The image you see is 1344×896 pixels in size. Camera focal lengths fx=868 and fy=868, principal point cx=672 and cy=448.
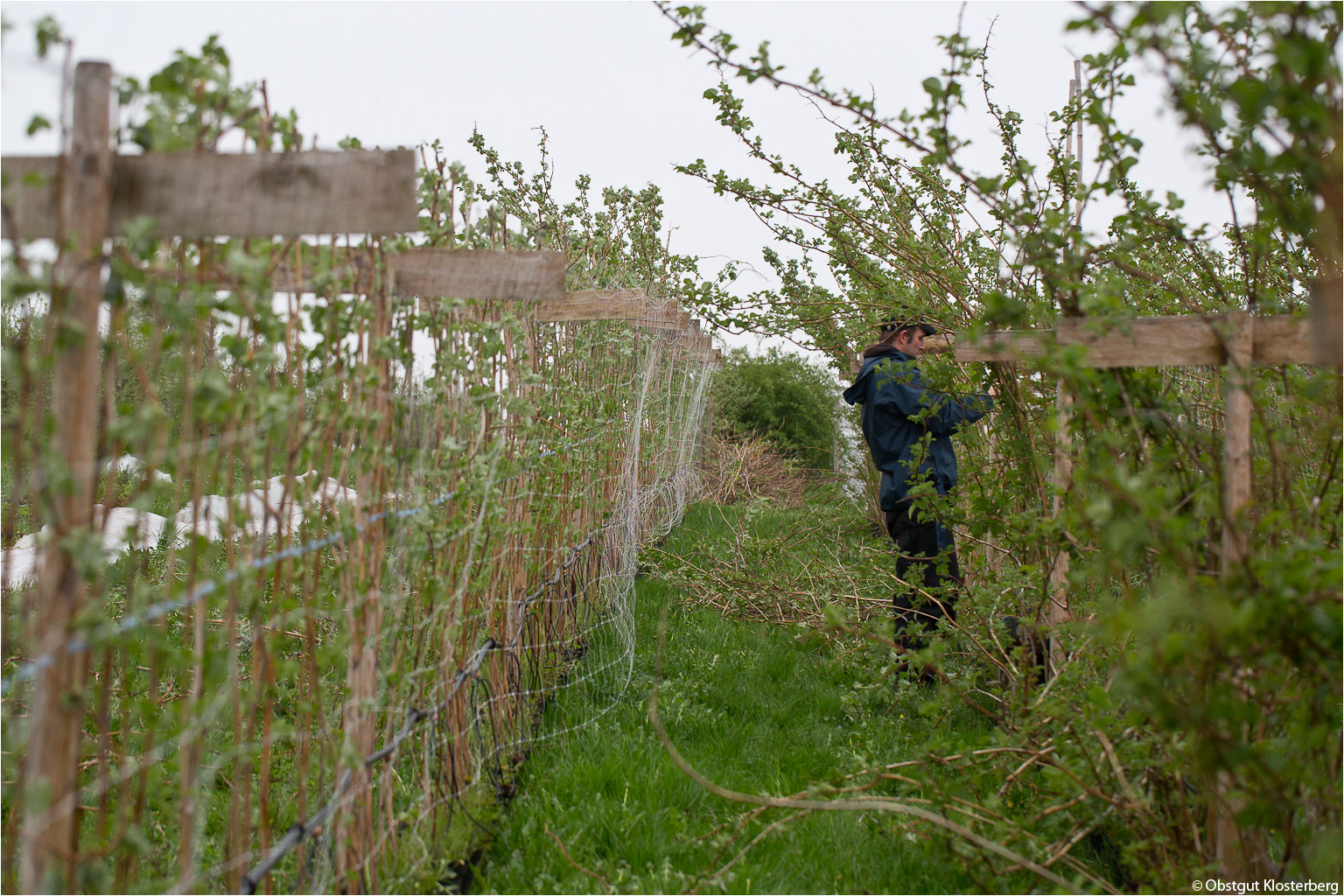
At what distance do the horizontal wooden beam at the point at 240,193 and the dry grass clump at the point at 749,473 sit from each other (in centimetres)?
816

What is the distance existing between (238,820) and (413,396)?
0.99 meters

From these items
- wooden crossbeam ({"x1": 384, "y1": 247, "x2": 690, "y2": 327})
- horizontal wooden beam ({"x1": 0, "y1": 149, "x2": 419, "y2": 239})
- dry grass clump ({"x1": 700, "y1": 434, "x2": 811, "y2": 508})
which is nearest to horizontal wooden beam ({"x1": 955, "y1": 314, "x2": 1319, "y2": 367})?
wooden crossbeam ({"x1": 384, "y1": 247, "x2": 690, "y2": 327})

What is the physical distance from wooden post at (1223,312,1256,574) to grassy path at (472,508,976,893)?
1.17 meters

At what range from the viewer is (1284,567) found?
4.69 ft

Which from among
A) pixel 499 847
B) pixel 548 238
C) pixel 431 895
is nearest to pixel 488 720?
pixel 499 847

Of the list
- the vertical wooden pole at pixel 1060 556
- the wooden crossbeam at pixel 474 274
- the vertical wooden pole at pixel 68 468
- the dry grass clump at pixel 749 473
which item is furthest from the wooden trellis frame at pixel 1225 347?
the dry grass clump at pixel 749 473

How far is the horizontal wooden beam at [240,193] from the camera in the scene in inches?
52.2

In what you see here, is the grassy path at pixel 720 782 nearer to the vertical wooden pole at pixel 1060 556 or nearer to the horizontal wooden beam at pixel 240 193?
the vertical wooden pole at pixel 1060 556

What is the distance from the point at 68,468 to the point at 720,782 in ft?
7.76

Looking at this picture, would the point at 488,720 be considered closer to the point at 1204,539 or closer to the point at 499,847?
the point at 499,847

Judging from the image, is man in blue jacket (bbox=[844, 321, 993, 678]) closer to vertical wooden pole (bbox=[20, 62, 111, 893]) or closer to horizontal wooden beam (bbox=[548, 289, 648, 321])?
horizontal wooden beam (bbox=[548, 289, 648, 321])

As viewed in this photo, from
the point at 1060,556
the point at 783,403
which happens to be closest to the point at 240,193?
the point at 1060,556

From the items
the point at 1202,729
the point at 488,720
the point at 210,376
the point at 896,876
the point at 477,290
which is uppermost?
the point at 477,290

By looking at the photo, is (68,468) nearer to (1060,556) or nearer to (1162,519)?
(1162,519)
